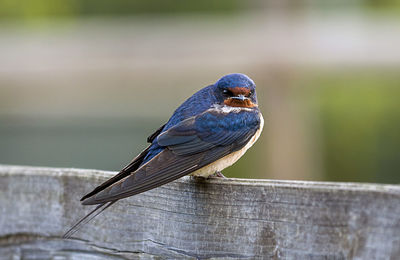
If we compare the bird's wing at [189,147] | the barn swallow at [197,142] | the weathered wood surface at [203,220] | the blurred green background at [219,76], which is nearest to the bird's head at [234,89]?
the barn swallow at [197,142]

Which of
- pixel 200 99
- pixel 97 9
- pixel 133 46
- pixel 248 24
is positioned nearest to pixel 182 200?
pixel 200 99

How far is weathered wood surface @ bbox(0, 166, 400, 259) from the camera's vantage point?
198 centimetres

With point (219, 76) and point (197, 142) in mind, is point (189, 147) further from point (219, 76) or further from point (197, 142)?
point (219, 76)

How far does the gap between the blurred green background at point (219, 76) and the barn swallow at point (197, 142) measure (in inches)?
117

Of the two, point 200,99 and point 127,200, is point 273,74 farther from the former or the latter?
point 127,200

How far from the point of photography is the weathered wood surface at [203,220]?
1.98 m

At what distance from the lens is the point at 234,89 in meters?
3.59

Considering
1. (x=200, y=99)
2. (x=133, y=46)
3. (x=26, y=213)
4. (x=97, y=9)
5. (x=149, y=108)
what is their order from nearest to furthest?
(x=26, y=213) < (x=200, y=99) < (x=133, y=46) < (x=149, y=108) < (x=97, y=9)

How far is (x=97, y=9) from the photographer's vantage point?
11977 millimetres

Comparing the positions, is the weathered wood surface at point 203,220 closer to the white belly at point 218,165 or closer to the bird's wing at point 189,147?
the bird's wing at point 189,147

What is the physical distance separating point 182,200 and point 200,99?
1022 mm

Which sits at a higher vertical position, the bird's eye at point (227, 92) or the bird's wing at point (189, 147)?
the bird's eye at point (227, 92)

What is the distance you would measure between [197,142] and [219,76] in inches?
142

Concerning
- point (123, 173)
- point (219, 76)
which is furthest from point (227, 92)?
point (219, 76)
